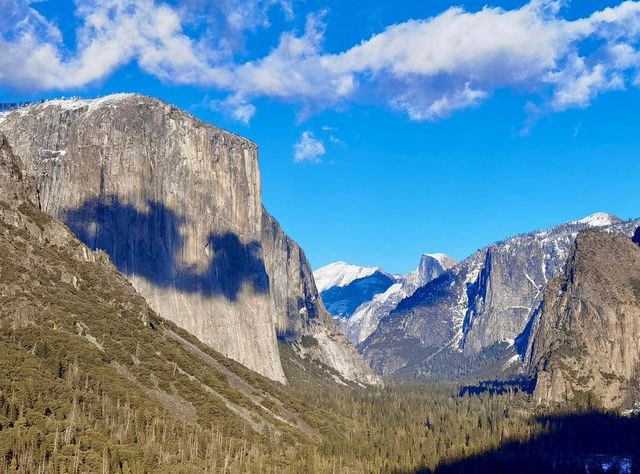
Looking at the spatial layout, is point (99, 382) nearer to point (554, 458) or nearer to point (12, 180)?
point (12, 180)

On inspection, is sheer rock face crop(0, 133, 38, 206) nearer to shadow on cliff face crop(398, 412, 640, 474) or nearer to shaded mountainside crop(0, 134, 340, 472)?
shaded mountainside crop(0, 134, 340, 472)

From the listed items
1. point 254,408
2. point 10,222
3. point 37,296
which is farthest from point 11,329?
point 254,408

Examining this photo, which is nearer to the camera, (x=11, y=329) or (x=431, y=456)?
(x=11, y=329)

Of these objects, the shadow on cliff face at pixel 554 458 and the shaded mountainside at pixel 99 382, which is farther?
the shadow on cliff face at pixel 554 458

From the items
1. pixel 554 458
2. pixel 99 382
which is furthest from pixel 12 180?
pixel 554 458

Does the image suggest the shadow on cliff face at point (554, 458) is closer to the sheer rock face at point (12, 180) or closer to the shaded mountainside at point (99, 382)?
the shaded mountainside at point (99, 382)

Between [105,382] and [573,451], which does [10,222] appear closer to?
[105,382]

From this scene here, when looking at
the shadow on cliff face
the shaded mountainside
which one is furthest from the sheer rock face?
the shadow on cliff face

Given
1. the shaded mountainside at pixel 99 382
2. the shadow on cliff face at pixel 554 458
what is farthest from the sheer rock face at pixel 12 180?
the shadow on cliff face at pixel 554 458
